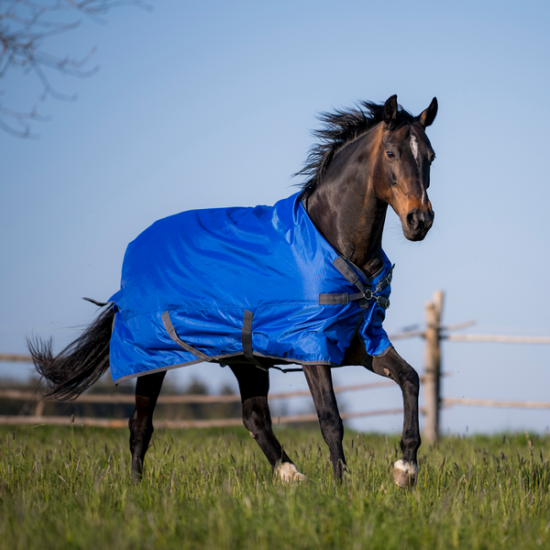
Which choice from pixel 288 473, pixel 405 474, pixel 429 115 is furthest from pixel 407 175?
pixel 288 473


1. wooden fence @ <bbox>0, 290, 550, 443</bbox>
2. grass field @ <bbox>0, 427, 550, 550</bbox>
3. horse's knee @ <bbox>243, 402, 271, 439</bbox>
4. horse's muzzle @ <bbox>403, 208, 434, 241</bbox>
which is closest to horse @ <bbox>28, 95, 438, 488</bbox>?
horse's muzzle @ <bbox>403, 208, 434, 241</bbox>

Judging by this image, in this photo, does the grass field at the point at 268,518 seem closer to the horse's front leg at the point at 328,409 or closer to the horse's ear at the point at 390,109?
the horse's front leg at the point at 328,409

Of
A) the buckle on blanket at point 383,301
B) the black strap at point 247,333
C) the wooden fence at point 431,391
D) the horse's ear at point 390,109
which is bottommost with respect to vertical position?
the wooden fence at point 431,391

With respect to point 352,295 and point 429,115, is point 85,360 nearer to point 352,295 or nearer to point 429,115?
point 352,295

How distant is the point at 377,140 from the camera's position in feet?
12.5

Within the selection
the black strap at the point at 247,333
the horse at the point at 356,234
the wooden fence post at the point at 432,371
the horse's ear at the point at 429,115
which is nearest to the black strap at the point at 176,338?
the horse at the point at 356,234

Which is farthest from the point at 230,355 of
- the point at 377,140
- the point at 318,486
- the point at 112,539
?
the point at 112,539

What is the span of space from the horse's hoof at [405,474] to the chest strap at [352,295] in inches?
36.0

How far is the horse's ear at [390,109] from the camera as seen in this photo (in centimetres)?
370

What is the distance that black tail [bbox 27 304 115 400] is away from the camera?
16.3 feet

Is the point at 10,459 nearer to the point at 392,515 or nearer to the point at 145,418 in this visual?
the point at 145,418

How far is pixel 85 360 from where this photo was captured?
4.97 metres

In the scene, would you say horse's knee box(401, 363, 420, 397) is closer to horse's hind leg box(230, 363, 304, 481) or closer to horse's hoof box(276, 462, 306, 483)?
horse's hoof box(276, 462, 306, 483)

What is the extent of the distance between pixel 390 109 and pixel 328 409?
175 centimetres
